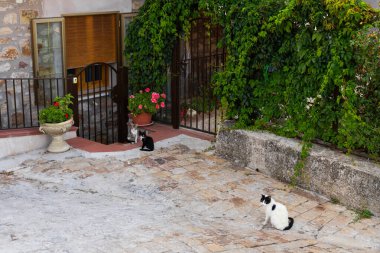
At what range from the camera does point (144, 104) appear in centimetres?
916

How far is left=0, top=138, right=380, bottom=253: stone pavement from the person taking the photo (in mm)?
5172

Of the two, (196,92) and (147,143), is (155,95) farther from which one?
(147,143)

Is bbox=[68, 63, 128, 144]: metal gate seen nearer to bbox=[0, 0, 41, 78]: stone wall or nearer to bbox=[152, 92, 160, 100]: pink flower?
bbox=[152, 92, 160, 100]: pink flower

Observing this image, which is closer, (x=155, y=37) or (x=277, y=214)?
(x=277, y=214)

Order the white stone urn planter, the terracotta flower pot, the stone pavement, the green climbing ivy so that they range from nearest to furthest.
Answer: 1. the stone pavement
2. the green climbing ivy
3. the white stone urn planter
4. the terracotta flower pot

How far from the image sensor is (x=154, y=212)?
614 centimetres

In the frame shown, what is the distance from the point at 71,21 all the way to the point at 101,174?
10.4ft

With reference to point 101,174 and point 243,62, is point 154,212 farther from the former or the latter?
point 243,62

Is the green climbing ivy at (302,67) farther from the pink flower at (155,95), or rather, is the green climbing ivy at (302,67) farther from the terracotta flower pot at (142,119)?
the terracotta flower pot at (142,119)

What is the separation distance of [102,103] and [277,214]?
5241 millimetres

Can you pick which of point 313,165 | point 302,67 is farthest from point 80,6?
point 313,165

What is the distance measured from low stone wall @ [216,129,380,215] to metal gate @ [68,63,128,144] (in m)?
2.26

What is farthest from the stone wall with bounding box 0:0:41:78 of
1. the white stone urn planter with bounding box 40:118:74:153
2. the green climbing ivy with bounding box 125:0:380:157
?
the green climbing ivy with bounding box 125:0:380:157

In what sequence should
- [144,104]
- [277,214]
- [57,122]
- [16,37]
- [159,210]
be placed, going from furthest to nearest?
[144,104], [16,37], [57,122], [159,210], [277,214]
